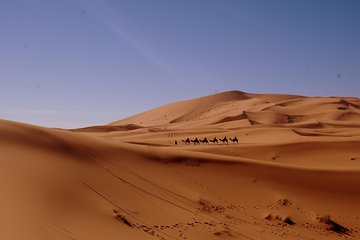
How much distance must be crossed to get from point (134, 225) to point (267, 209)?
4985 mm

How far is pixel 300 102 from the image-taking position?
7531cm

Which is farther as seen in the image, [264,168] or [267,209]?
[264,168]

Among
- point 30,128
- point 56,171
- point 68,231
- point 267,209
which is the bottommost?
point 267,209

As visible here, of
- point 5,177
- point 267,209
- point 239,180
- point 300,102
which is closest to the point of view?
point 5,177

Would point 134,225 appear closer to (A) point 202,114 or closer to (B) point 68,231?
(B) point 68,231

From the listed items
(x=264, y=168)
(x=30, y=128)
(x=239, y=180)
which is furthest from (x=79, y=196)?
(x=264, y=168)

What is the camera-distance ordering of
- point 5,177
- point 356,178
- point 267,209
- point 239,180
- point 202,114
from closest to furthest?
point 5,177
point 267,209
point 239,180
point 356,178
point 202,114

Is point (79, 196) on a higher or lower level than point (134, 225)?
higher

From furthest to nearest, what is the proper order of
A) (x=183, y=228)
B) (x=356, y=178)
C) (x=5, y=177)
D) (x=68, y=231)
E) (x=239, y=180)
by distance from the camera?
(x=356, y=178), (x=239, y=180), (x=183, y=228), (x=5, y=177), (x=68, y=231)

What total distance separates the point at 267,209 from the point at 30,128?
852cm

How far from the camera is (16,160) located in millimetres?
9805

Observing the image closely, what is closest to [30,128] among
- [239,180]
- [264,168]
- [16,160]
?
[16,160]

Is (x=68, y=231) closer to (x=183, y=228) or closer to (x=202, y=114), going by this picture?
(x=183, y=228)

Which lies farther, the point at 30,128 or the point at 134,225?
the point at 30,128
